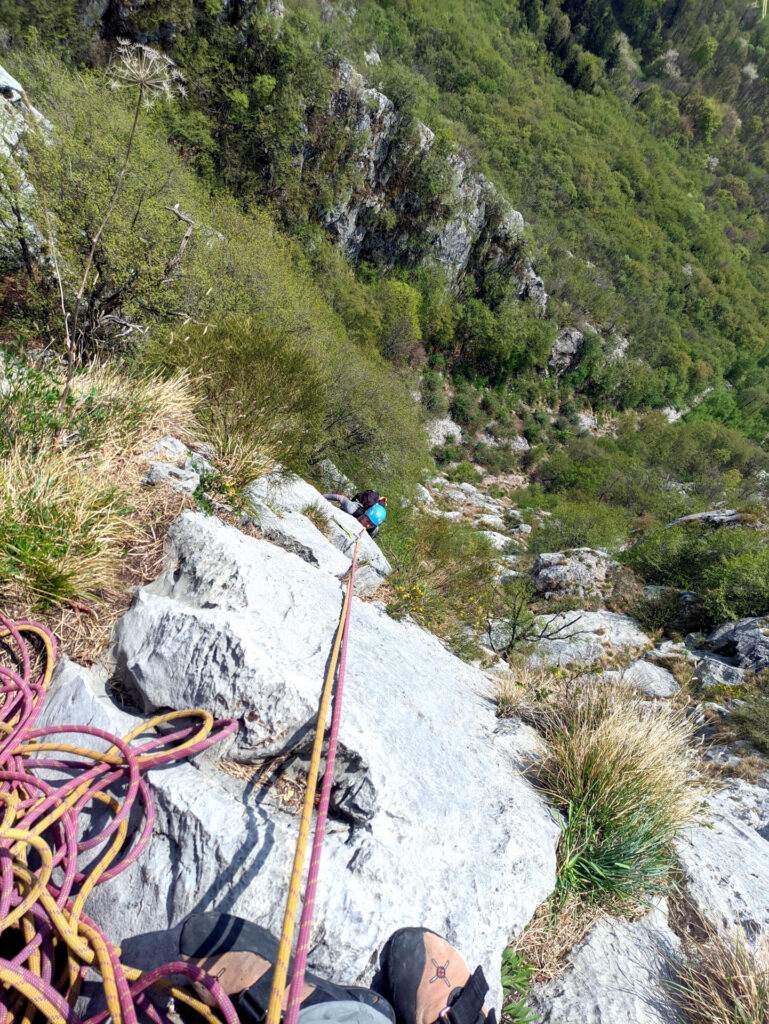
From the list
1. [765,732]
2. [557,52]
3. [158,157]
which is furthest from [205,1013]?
[557,52]

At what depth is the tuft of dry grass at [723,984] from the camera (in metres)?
1.80

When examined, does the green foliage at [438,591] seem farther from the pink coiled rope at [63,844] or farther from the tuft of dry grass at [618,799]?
the pink coiled rope at [63,844]

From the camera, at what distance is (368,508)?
5.40 m

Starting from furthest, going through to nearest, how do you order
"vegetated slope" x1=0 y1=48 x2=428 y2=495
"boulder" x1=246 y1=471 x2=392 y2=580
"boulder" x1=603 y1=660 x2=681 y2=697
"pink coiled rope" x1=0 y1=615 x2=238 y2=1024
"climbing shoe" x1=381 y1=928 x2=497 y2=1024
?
"boulder" x1=603 y1=660 x2=681 y2=697 < "vegetated slope" x1=0 y1=48 x2=428 y2=495 < "boulder" x1=246 y1=471 x2=392 y2=580 < "climbing shoe" x1=381 y1=928 x2=497 y2=1024 < "pink coiled rope" x1=0 y1=615 x2=238 y2=1024

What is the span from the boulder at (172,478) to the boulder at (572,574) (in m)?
11.2

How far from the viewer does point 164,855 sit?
1663 millimetres

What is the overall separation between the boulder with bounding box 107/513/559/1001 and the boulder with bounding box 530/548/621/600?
1058 centimetres

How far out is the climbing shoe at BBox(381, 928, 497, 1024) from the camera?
5.04ft

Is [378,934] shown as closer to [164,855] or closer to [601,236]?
[164,855]

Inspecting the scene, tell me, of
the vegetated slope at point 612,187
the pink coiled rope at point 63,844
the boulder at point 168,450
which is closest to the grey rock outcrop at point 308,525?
the boulder at point 168,450

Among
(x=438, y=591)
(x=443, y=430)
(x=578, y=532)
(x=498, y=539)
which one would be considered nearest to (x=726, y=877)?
(x=438, y=591)

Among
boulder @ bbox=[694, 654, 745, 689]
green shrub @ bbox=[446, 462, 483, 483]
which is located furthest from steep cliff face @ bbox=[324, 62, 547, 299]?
boulder @ bbox=[694, 654, 745, 689]

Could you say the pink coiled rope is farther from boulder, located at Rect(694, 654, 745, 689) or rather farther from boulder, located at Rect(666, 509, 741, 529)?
boulder, located at Rect(666, 509, 741, 529)

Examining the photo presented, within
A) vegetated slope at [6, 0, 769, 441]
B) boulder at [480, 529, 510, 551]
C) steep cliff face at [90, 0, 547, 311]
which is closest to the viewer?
boulder at [480, 529, 510, 551]
